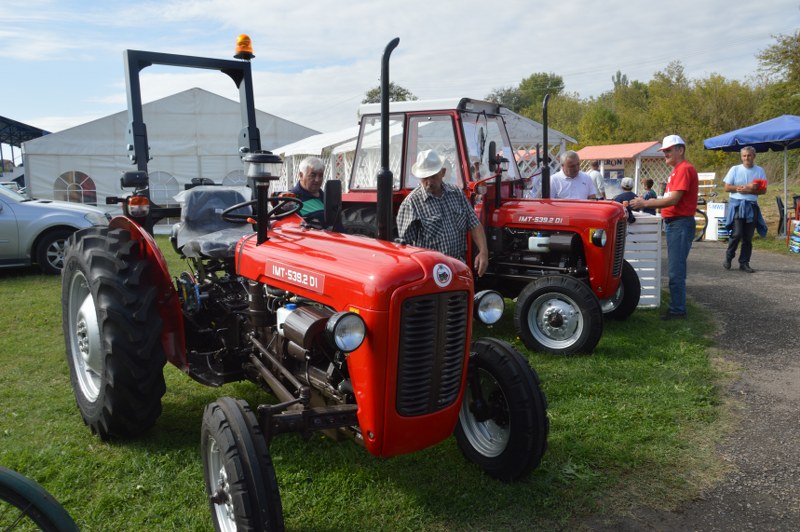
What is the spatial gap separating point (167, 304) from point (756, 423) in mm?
3551

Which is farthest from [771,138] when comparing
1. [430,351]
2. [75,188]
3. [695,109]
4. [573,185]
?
[695,109]

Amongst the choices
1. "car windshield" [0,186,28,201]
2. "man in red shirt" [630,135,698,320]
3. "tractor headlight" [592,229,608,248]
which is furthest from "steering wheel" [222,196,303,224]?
"car windshield" [0,186,28,201]

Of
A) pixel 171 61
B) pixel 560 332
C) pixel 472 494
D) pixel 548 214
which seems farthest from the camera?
pixel 548 214

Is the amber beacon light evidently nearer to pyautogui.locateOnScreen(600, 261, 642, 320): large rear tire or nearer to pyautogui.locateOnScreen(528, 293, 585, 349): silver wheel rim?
pyautogui.locateOnScreen(528, 293, 585, 349): silver wheel rim

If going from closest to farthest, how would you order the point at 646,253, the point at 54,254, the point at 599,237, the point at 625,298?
the point at 599,237 → the point at 625,298 → the point at 646,253 → the point at 54,254

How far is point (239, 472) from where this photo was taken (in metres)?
2.31

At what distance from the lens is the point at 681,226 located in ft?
20.0

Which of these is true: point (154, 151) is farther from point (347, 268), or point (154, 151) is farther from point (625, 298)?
point (347, 268)

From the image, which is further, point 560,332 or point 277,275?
point 560,332

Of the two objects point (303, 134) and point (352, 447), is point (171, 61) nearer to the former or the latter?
point (352, 447)

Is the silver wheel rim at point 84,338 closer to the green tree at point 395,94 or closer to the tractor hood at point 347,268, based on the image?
the tractor hood at point 347,268

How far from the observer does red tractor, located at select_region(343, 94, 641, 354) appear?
539 centimetres

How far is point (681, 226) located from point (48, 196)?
15254 mm

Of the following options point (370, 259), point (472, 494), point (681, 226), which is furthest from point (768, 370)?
point (370, 259)
